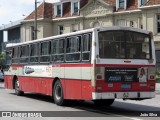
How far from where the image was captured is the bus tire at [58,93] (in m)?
16.3

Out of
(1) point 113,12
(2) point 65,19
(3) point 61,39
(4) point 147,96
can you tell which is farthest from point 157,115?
(2) point 65,19

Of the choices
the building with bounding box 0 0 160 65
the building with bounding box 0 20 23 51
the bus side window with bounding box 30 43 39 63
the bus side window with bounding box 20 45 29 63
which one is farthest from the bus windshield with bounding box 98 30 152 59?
the building with bounding box 0 20 23 51

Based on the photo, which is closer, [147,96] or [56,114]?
[56,114]

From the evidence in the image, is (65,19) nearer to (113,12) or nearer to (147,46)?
(113,12)

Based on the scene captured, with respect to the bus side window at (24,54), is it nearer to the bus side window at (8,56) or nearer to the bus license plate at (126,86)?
the bus side window at (8,56)

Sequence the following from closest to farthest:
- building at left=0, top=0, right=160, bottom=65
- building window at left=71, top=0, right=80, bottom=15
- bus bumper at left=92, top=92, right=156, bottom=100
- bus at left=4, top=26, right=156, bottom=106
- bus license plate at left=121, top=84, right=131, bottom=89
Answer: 1. bus bumper at left=92, top=92, right=156, bottom=100
2. bus at left=4, top=26, right=156, bottom=106
3. bus license plate at left=121, top=84, right=131, bottom=89
4. building at left=0, top=0, right=160, bottom=65
5. building window at left=71, top=0, right=80, bottom=15

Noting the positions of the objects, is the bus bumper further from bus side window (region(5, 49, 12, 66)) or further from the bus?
bus side window (region(5, 49, 12, 66))

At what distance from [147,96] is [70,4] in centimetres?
4013

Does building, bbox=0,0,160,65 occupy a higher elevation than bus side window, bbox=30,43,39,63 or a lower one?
higher

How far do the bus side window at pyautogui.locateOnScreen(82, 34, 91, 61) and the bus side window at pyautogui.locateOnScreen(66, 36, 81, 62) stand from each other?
0.34 metres

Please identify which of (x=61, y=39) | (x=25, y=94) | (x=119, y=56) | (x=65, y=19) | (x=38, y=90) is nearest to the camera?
(x=119, y=56)

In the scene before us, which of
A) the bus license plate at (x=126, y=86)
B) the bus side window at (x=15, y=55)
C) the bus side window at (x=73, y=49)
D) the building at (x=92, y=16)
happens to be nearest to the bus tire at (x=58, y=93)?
the bus side window at (x=73, y=49)

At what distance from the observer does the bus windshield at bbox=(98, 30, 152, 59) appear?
14289 mm

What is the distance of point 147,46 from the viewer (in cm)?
1507
